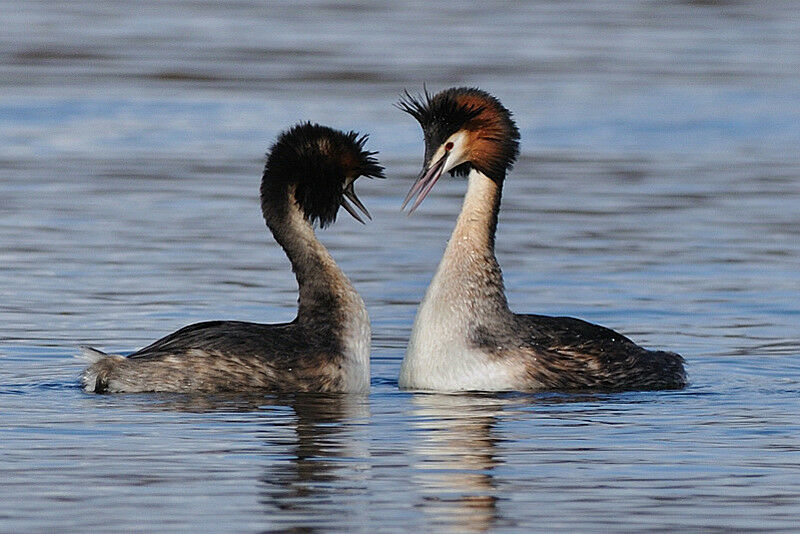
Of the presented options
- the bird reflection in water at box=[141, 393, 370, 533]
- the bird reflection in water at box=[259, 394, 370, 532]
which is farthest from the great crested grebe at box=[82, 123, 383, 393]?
the bird reflection in water at box=[259, 394, 370, 532]

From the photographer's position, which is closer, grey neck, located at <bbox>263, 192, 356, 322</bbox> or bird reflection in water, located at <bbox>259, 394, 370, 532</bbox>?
bird reflection in water, located at <bbox>259, 394, 370, 532</bbox>

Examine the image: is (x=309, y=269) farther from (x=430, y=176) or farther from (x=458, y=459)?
(x=458, y=459)

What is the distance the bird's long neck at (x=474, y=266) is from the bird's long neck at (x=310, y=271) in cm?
49

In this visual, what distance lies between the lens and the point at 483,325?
453 inches

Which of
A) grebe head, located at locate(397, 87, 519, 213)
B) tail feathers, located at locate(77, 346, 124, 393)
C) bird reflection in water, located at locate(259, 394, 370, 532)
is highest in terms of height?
grebe head, located at locate(397, 87, 519, 213)

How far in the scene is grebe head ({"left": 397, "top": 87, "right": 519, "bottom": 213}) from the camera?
38.3ft

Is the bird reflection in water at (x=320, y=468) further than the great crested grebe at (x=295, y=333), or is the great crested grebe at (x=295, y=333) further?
the great crested grebe at (x=295, y=333)

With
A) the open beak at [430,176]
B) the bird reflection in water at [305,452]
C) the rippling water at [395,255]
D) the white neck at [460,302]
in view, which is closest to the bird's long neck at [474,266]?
the white neck at [460,302]

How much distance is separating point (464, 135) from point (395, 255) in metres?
4.34

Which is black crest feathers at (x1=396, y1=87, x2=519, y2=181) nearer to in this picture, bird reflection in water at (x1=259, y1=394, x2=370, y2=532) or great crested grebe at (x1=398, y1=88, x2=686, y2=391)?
great crested grebe at (x1=398, y1=88, x2=686, y2=391)

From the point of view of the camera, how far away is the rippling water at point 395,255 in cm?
855

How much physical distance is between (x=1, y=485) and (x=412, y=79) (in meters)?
17.4

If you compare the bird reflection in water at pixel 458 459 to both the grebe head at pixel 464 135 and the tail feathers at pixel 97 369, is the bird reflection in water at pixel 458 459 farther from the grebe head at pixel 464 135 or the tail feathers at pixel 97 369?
the tail feathers at pixel 97 369

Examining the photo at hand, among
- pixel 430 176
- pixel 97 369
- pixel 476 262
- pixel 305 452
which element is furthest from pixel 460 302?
pixel 305 452
